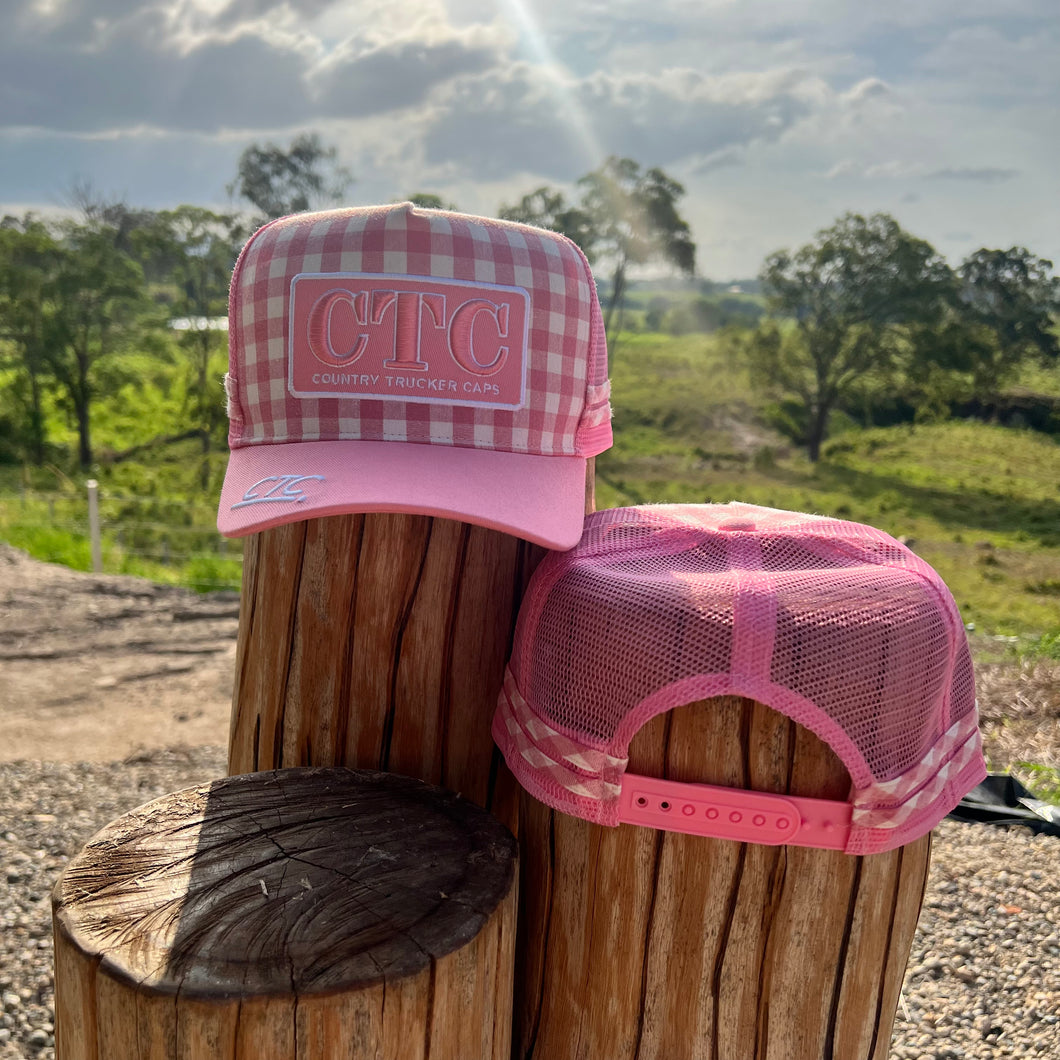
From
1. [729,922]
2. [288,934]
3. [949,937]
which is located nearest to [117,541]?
[949,937]

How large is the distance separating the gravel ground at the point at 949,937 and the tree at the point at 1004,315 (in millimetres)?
12641

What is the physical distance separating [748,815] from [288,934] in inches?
21.2

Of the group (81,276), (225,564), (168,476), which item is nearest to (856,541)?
(225,564)

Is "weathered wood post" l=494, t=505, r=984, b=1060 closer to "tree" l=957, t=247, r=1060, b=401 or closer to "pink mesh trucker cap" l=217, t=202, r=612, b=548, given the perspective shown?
"pink mesh trucker cap" l=217, t=202, r=612, b=548

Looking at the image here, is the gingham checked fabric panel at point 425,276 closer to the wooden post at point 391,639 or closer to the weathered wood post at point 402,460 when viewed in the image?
the weathered wood post at point 402,460

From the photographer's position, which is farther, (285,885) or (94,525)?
(94,525)

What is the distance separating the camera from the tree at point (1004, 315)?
13.7 meters

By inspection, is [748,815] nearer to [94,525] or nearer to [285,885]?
[285,885]

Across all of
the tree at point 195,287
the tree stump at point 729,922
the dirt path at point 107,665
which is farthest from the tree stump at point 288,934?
the tree at point 195,287

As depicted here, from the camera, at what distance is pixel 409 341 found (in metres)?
1.29

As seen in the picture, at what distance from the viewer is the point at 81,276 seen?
806 inches

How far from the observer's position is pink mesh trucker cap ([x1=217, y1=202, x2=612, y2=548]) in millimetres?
1255

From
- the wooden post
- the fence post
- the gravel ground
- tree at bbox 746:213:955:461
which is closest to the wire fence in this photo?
the fence post

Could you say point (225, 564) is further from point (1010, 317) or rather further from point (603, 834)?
point (1010, 317)
